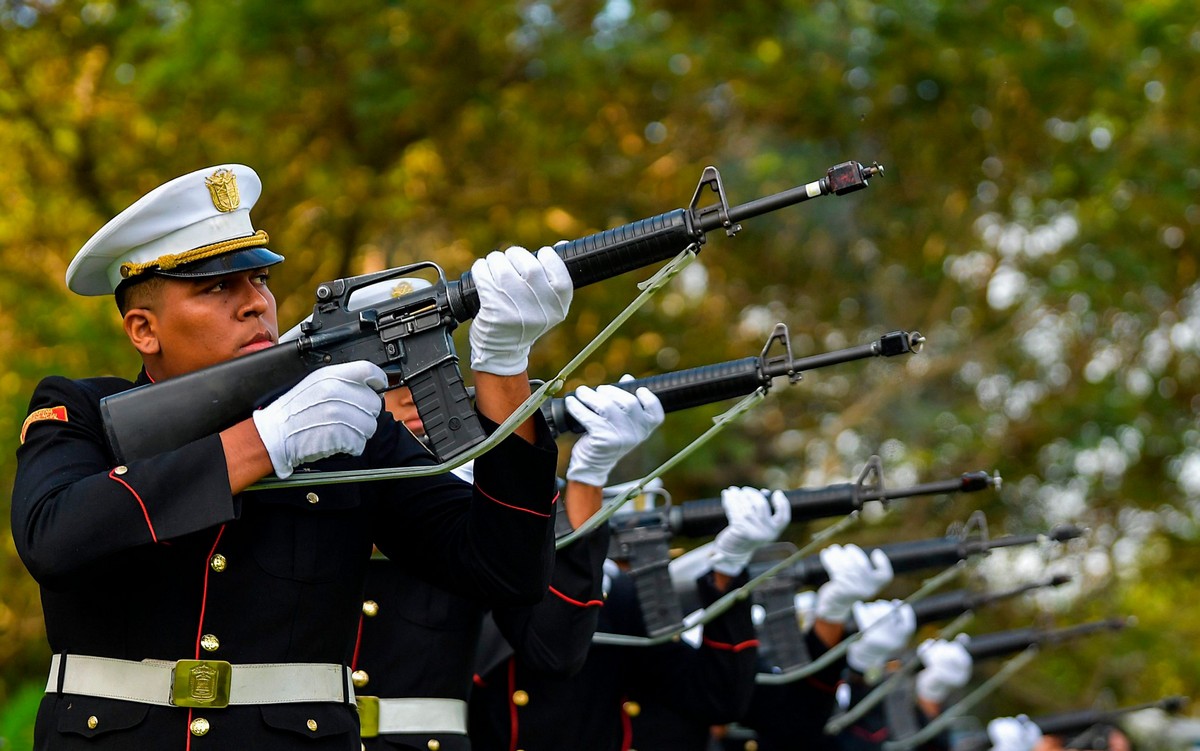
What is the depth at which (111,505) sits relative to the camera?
2.84 m

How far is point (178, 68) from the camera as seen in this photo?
360 inches

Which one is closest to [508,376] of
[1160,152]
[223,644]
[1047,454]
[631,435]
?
[223,644]

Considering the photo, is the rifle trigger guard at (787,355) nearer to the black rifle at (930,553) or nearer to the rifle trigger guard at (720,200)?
the rifle trigger guard at (720,200)

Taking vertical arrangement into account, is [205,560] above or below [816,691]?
below

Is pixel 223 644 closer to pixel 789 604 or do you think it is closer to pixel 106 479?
pixel 106 479

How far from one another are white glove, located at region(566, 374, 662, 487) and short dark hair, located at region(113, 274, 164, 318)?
152 centimetres

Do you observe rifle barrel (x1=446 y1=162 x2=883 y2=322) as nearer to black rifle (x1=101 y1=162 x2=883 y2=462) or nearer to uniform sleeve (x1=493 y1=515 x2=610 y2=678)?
black rifle (x1=101 y1=162 x2=883 y2=462)

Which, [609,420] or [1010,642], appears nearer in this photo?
[609,420]

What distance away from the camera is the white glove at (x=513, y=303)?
9.86 feet

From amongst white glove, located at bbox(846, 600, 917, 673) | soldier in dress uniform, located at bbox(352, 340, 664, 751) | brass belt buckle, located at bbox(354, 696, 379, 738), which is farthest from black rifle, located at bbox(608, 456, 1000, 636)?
white glove, located at bbox(846, 600, 917, 673)

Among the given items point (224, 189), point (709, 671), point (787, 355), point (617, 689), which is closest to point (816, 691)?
point (709, 671)

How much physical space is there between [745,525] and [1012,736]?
17.0 feet

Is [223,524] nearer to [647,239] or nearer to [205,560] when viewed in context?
[205,560]

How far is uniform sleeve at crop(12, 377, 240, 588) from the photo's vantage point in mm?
2826
